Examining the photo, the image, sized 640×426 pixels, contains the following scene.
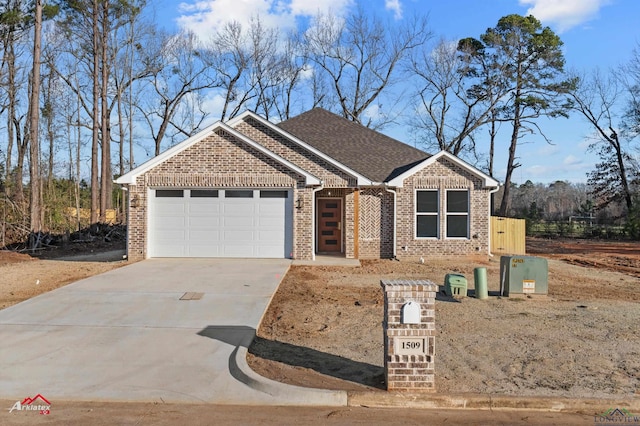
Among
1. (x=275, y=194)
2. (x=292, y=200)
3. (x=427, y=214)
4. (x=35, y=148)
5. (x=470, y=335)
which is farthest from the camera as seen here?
(x=35, y=148)

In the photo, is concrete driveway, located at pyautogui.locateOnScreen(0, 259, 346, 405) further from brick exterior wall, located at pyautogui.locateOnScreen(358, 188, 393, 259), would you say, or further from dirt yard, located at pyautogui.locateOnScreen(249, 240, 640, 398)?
brick exterior wall, located at pyautogui.locateOnScreen(358, 188, 393, 259)

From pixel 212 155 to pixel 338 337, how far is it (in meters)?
9.55

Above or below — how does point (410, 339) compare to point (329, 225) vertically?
below

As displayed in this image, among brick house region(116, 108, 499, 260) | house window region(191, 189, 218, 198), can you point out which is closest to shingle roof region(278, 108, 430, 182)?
brick house region(116, 108, 499, 260)

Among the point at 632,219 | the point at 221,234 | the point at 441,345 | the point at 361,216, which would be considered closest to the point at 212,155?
the point at 221,234

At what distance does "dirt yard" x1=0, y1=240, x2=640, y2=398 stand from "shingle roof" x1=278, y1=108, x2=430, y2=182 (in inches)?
226

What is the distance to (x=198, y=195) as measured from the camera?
50.0 feet

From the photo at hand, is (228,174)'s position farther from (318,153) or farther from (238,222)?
(318,153)

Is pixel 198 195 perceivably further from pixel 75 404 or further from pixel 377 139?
pixel 75 404

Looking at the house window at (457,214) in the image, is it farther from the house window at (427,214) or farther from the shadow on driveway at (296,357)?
the shadow on driveway at (296,357)

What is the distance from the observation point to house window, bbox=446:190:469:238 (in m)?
16.5

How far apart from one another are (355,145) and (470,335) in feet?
45.0

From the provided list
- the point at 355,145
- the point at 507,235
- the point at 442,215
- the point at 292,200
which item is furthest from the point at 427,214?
the point at 507,235

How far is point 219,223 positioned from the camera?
49.9 ft
